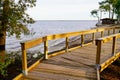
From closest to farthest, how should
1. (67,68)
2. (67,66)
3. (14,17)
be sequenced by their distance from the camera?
(67,68), (67,66), (14,17)

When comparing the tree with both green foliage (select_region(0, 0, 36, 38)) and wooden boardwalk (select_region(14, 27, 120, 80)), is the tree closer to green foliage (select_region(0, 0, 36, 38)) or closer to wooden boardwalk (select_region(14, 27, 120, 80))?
green foliage (select_region(0, 0, 36, 38))

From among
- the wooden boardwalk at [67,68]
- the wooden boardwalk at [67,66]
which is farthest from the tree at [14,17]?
the wooden boardwalk at [67,68]

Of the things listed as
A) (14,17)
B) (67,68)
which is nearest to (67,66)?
(67,68)

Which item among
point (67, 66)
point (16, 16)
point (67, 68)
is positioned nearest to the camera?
point (67, 68)

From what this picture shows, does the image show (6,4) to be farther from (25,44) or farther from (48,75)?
(48,75)

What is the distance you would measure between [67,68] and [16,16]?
14.4ft

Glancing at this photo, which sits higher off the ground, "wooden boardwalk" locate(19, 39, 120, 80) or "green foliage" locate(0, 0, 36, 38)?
"green foliage" locate(0, 0, 36, 38)

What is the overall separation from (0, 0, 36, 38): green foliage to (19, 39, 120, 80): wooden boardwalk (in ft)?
9.16

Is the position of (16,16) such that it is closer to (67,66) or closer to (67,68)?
(67,66)

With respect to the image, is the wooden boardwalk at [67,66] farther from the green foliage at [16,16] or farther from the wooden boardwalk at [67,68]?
the green foliage at [16,16]

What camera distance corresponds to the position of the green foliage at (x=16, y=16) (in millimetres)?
11220

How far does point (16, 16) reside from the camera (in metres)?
11.4

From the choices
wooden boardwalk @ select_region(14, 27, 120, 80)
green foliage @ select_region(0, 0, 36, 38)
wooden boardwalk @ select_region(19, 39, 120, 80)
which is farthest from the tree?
wooden boardwalk @ select_region(19, 39, 120, 80)

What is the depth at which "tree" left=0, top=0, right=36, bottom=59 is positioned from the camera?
441 inches
